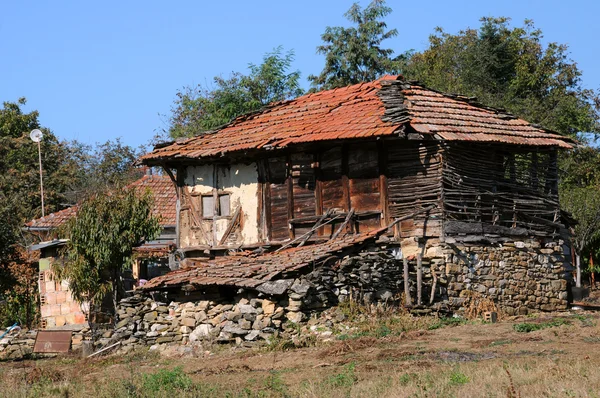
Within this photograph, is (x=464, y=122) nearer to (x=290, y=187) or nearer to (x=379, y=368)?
(x=290, y=187)

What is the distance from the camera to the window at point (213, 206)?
77.9 feet

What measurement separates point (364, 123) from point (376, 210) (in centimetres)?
205

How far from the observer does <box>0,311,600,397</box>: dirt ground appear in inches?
453

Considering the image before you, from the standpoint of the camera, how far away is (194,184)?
24.4 metres

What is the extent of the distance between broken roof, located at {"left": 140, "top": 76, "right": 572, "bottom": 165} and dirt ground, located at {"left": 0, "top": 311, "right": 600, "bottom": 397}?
4611mm

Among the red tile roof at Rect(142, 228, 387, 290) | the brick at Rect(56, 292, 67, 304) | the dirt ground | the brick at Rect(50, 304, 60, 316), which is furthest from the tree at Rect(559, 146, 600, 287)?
the brick at Rect(50, 304, 60, 316)

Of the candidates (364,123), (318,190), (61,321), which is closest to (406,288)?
(318,190)

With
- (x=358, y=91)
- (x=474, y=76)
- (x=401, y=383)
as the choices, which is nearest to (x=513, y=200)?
(x=358, y=91)

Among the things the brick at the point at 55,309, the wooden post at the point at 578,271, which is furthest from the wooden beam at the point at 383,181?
the brick at the point at 55,309

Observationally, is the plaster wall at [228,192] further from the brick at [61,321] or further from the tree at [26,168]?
the tree at [26,168]

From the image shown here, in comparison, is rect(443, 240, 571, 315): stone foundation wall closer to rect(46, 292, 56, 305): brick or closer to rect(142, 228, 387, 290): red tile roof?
rect(142, 228, 387, 290): red tile roof

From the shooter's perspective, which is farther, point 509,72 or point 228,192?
point 509,72

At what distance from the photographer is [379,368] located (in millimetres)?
13789

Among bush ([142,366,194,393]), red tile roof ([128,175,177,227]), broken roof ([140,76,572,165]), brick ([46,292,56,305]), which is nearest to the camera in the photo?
bush ([142,366,194,393])
